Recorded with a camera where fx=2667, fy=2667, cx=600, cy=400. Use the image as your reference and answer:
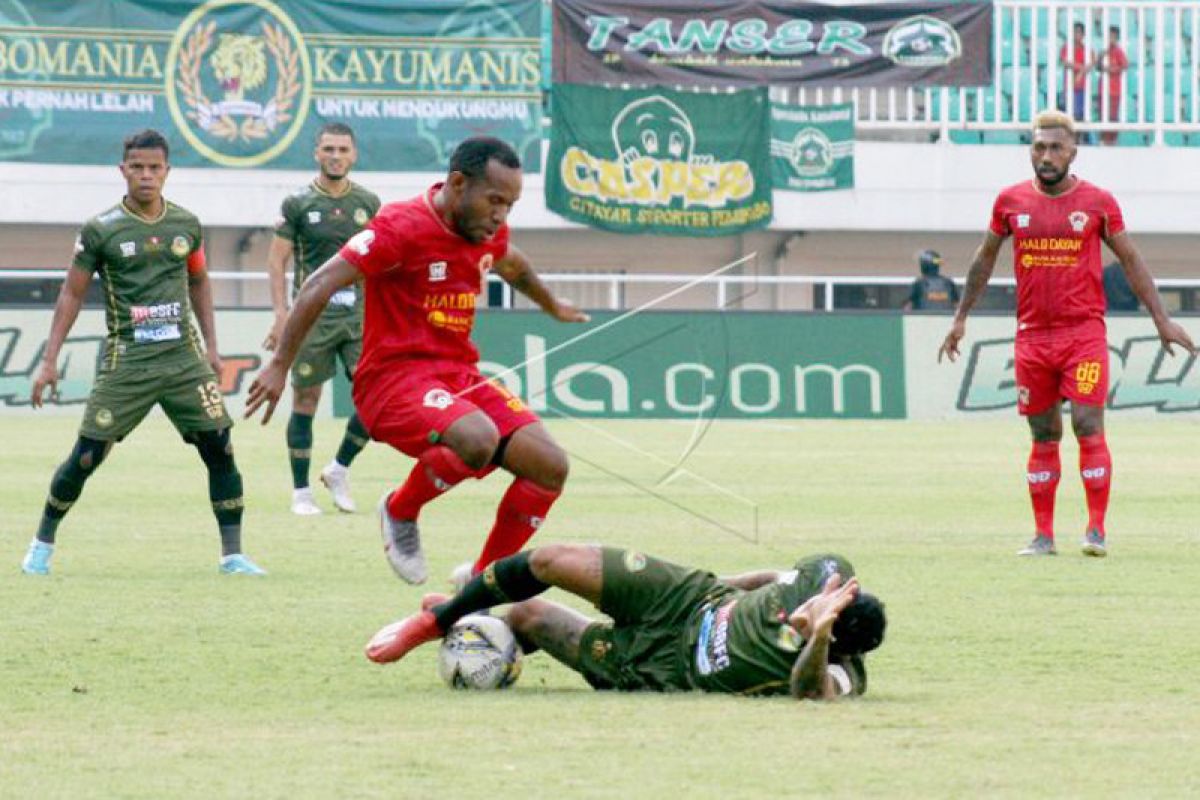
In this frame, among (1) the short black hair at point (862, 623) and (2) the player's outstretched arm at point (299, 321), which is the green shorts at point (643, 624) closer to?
(1) the short black hair at point (862, 623)

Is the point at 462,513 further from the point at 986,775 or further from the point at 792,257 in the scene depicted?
the point at 792,257

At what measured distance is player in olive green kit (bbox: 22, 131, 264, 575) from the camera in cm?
1223

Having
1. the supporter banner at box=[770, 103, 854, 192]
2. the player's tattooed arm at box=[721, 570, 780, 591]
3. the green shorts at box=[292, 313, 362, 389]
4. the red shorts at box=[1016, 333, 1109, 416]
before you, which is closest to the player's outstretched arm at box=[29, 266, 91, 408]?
the green shorts at box=[292, 313, 362, 389]

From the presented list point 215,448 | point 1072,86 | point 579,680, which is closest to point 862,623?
point 579,680

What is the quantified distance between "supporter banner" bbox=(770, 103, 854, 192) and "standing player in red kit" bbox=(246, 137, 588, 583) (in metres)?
25.2

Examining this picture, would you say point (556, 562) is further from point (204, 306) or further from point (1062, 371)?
point (1062, 371)


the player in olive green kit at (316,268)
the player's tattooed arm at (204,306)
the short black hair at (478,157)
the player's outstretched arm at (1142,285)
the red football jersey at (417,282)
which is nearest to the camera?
the short black hair at (478,157)

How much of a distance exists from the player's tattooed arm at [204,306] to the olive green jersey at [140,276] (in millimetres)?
151

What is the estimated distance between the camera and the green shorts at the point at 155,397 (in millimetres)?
12227

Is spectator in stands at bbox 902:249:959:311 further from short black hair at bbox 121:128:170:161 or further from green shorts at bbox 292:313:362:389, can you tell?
short black hair at bbox 121:128:170:161

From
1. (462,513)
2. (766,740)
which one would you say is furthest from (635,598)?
(462,513)

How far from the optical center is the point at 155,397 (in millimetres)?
12289

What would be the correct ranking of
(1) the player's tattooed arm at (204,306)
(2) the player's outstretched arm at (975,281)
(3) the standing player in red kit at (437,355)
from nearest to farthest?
(3) the standing player in red kit at (437,355) → (1) the player's tattooed arm at (204,306) → (2) the player's outstretched arm at (975,281)

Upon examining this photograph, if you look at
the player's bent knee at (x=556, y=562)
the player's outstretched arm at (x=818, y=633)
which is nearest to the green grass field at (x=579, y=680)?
the player's outstretched arm at (x=818, y=633)
